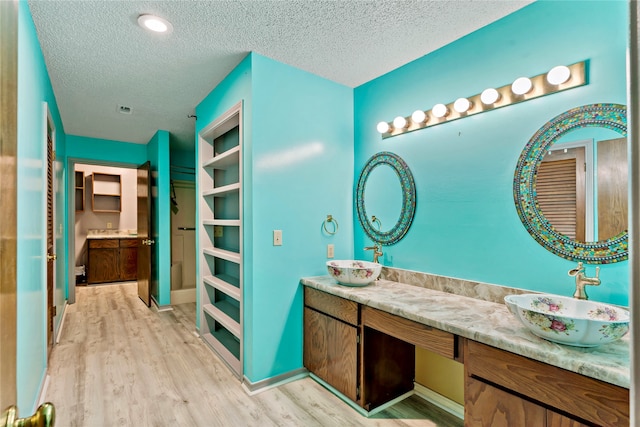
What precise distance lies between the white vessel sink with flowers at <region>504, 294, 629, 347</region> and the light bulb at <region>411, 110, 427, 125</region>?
4.29 feet

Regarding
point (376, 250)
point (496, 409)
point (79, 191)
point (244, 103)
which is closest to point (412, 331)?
point (496, 409)

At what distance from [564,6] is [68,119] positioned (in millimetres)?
4701

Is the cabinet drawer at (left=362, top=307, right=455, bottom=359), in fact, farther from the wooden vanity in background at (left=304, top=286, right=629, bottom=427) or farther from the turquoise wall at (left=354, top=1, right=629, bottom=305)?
the turquoise wall at (left=354, top=1, right=629, bottom=305)

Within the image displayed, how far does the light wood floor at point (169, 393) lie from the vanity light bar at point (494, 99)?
6.36 feet

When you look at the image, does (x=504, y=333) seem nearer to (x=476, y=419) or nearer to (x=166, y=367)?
(x=476, y=419)

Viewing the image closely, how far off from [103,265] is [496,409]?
6.41m

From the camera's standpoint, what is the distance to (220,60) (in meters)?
→ 2.47

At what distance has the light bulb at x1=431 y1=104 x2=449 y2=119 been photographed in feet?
7.18

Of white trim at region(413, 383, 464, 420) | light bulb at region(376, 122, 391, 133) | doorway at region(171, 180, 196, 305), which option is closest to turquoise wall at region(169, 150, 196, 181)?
doorway at region(171, 180, 196, 305)

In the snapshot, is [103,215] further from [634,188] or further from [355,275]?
[634,188]

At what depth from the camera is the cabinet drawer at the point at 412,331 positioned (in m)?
1.60

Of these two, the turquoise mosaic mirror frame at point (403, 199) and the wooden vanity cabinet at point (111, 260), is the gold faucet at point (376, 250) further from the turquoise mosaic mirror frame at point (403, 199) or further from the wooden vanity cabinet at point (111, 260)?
the wooden vanity cabinet at point (111, 260)

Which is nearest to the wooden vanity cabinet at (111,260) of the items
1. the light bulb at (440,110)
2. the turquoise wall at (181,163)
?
the turquoise wall at (181,163)

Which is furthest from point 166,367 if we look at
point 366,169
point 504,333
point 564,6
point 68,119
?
point 564,6
